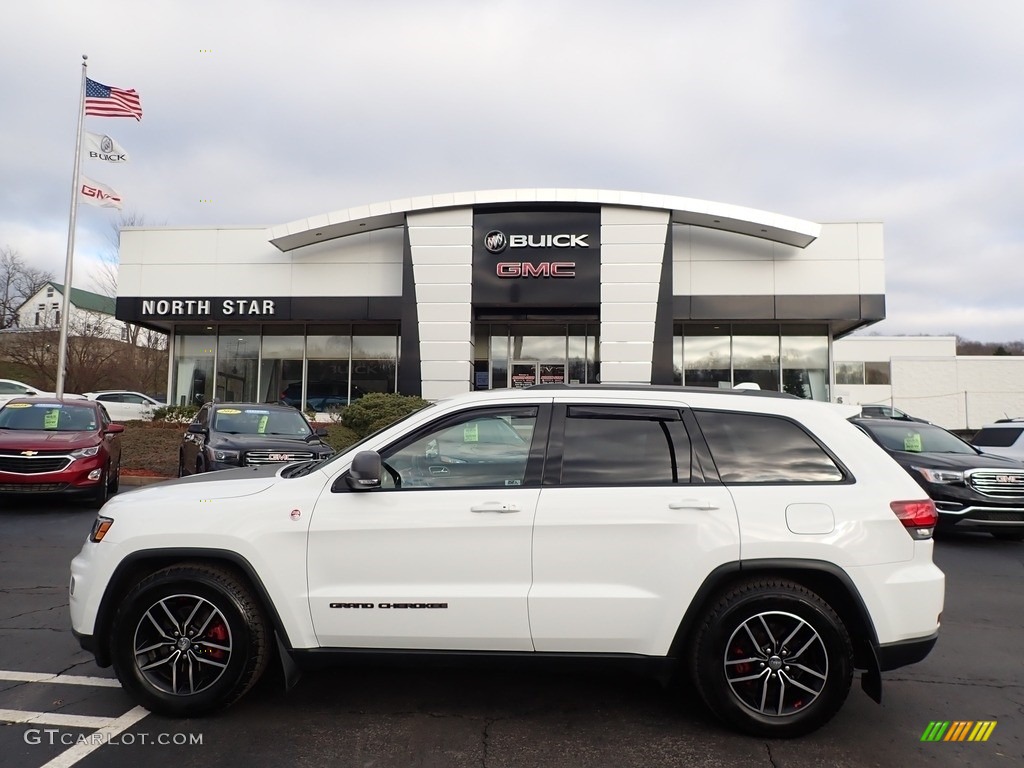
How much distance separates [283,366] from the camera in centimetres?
2377

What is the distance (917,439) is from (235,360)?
2120 cm

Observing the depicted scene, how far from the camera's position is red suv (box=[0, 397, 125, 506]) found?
965 centimetres

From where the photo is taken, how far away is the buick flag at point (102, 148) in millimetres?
19312

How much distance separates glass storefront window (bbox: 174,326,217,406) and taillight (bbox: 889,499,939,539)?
24216mm

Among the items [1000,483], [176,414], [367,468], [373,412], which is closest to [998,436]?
[1000,483]

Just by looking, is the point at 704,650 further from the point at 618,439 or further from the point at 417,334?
the point at 417,334

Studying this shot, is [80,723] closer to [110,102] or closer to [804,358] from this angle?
[110,102]

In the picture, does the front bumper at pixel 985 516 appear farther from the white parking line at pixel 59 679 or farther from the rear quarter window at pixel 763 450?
the white parking line at pixel 59 679

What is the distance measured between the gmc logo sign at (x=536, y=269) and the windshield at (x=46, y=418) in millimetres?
12198

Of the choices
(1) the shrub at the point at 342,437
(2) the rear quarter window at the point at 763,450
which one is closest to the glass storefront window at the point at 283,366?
(1) the shrub at the point at 342,437

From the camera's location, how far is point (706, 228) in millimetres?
20828

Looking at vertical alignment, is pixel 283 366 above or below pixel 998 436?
above

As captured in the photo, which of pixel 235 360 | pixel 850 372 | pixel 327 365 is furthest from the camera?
pixel 850 372

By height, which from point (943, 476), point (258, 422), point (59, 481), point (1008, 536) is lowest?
point (1008, 536)
